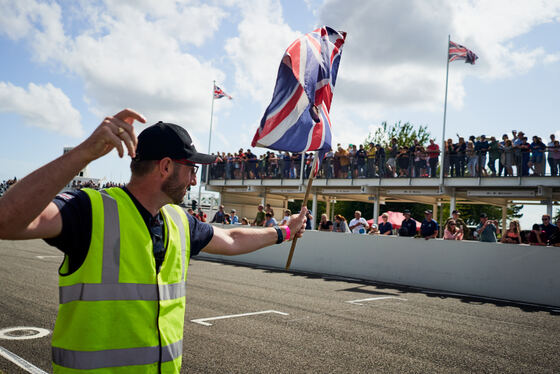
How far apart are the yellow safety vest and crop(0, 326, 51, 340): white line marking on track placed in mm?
4677

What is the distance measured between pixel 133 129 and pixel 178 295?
924 millimetres

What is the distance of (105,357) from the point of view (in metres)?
1.96

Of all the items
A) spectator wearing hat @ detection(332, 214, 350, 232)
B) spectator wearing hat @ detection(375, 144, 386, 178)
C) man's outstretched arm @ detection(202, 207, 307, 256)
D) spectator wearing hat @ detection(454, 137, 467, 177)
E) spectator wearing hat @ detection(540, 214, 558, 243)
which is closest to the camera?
man's outstretched arm @ detection(202, 207, 307, 256)

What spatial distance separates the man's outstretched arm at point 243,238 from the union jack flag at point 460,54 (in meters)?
21.7

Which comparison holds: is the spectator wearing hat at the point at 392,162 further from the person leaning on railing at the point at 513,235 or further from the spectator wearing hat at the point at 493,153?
the person leaning on railing at the point at 513,235

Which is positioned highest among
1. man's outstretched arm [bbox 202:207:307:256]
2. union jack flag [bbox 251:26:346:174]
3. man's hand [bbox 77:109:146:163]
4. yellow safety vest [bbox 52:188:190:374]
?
union jack flag [bbox 251:26:346:174]

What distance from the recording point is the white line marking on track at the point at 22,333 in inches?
235

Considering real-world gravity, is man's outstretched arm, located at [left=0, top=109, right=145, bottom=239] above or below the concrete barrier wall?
above

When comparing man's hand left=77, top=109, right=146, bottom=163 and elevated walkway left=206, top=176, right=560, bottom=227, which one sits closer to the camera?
man's hand left=77, top=109, right=146, bottom=163

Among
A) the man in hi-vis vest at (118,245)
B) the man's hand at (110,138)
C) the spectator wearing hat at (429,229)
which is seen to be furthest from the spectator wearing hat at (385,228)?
the man's hand at (110,138)

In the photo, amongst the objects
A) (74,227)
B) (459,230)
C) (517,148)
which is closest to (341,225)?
(459,230)

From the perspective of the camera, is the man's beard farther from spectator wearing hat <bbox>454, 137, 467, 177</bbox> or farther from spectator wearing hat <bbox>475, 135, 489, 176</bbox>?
spectator wearing hat <bbox>454, 137, 467, 177</bbox>

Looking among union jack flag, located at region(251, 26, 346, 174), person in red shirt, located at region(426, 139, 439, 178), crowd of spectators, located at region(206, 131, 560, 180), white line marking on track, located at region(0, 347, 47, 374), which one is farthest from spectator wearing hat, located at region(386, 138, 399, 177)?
white line marking on track, located at region(0, 347, 47, 374)

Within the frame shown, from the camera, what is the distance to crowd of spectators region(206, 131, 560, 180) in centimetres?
1914
